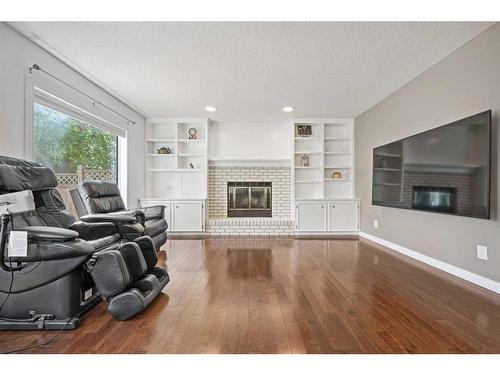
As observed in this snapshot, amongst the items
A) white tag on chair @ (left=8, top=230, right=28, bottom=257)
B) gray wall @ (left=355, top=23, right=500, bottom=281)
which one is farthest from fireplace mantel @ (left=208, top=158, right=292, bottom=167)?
white tag on chair @ (left=8, top=230, right=28, bottom=257)

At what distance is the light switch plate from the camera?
264 centimetres

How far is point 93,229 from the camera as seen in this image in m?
2.54

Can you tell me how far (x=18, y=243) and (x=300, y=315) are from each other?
1870 mm

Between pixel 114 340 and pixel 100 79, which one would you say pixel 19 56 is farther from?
pixel 114 340

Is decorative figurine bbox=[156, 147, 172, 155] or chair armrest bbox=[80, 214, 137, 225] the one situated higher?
decorative figurine bbox=[156, 147, 172, 155]

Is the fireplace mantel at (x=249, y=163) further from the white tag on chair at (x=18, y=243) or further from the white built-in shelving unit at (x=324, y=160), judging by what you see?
the white tag on chair at (x=18, y=243)

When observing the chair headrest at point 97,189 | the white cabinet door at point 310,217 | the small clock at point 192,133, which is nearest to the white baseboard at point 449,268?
the white cabinet door at point 310,217

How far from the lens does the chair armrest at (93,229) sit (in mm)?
2443

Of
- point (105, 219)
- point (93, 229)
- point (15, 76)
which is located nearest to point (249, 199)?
point (105, 219)

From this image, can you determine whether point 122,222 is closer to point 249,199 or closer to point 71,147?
point 71,147

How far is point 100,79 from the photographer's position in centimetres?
381

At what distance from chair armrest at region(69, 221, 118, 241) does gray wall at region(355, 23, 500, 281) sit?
346cm

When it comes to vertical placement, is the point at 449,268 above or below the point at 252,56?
below

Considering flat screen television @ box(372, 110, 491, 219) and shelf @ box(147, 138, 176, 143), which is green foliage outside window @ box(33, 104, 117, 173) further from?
flat screen television @ box(372, 110, 491, 219)
